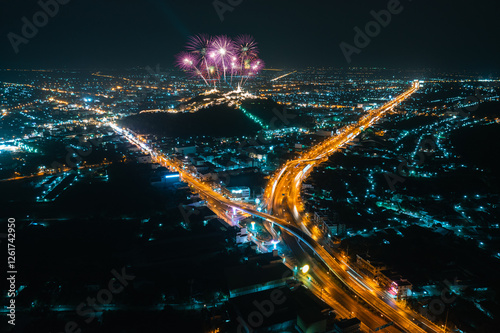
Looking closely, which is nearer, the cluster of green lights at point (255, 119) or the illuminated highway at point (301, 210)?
the illuminated highway at point (301, 210)

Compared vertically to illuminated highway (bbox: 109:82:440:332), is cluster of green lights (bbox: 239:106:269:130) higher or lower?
higher

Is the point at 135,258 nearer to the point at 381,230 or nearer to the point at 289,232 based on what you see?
the point at 289,232

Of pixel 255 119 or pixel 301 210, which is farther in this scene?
pixel 255 119

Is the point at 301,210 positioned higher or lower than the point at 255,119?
lower

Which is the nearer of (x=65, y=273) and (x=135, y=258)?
(x=65, y=273)

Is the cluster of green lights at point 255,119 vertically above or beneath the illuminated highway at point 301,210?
above

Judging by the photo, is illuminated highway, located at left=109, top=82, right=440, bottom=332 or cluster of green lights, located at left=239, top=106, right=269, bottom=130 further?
cluster of green lights, located at left=239, top=106, right=269, bottom=130

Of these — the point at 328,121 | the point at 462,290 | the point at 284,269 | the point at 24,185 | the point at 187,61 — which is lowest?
the point at 462,290

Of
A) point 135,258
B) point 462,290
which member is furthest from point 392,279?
point 135,258
